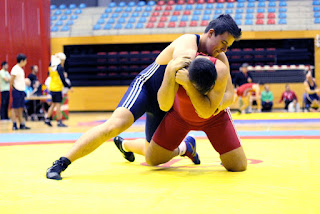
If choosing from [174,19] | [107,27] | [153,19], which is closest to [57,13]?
[107,27]

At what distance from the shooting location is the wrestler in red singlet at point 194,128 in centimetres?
317

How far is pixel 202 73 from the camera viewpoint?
8.73ft

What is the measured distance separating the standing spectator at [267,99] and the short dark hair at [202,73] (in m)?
11.9

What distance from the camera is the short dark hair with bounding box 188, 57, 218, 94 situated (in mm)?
2660

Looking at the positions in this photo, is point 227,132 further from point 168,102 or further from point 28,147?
point 28,147

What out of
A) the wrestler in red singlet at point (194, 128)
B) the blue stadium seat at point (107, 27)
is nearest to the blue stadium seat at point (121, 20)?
the blue stadium seat at point (107, 27)

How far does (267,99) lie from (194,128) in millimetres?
11554

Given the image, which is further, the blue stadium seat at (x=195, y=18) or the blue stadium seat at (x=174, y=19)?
the blue stadium seat at (x=174, y=19)

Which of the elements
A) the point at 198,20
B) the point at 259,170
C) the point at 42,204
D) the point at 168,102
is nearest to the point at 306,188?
the point at 259,170

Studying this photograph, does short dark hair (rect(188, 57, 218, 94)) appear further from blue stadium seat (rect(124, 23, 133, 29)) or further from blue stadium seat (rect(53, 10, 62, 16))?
blue stadium seat (rect(53, 10, 62, 16))

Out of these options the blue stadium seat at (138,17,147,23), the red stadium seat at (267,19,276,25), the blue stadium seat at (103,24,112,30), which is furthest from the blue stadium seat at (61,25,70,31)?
the red stadium seat at (267,19,276,25)

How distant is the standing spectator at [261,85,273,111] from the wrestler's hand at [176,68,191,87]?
38.9 ft

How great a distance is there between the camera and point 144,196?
2.36 metres

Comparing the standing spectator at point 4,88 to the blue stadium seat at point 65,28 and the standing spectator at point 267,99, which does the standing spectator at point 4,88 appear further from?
the standing spectator at point 267,99
